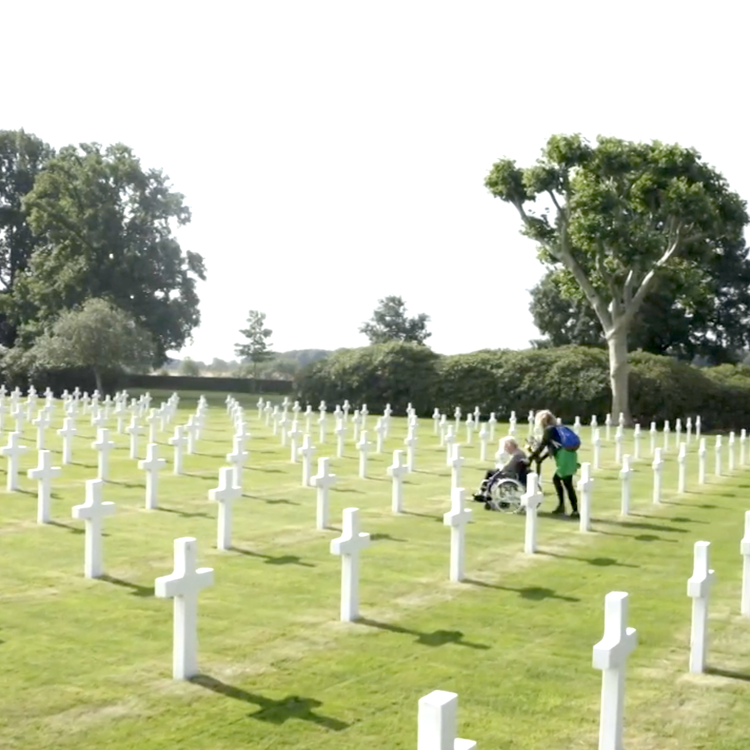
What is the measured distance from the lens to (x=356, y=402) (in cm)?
4538

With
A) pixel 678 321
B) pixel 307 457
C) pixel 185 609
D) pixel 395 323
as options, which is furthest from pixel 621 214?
pixel 395 323

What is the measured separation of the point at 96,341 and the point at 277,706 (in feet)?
149

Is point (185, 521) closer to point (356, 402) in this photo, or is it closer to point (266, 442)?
point (266, 442)

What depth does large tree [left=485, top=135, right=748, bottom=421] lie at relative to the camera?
3578 centimetres

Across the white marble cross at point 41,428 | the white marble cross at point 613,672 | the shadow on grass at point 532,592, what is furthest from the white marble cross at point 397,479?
the white marble cross at point 41,428

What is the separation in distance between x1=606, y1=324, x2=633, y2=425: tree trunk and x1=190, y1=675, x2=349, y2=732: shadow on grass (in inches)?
1258

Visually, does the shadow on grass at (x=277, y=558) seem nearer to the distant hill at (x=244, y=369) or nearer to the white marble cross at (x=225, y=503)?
the white marble cross at (x=225, y=503)

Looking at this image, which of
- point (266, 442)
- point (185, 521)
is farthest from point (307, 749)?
point (266, 442)

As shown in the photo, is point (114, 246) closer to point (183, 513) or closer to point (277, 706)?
point (183, 513)

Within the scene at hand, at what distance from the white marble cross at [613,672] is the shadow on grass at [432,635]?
194 centimetres

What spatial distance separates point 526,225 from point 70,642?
32.4 m

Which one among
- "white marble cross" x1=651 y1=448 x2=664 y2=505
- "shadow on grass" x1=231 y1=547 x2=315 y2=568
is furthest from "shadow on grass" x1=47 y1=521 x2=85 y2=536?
"white marble cross" x1=651 y1=448 x2=664 y2=505

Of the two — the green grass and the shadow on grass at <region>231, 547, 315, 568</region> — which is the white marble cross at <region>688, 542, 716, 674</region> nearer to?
the green grass

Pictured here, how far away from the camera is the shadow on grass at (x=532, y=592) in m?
9.31
